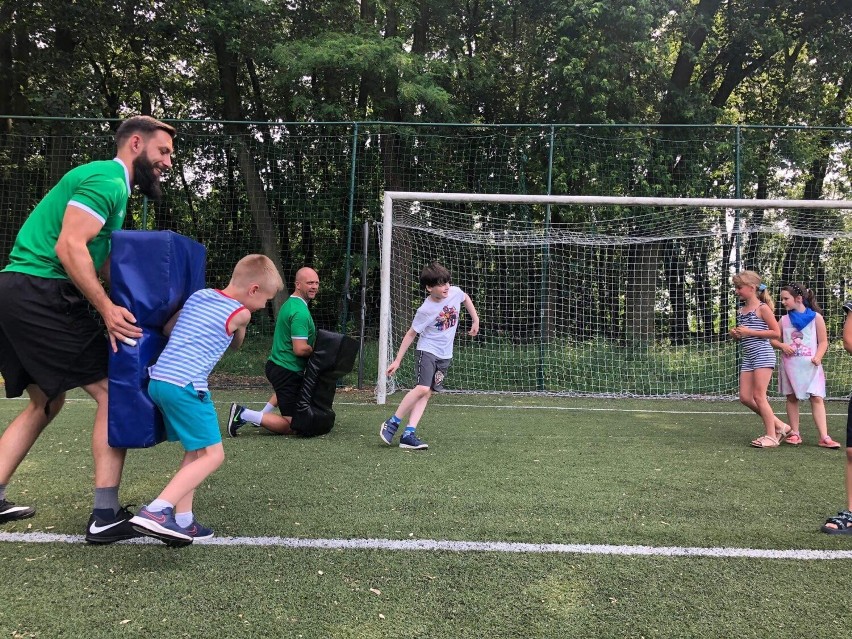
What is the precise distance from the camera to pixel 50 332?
2875mm

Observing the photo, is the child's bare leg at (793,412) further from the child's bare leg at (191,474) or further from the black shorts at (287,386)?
the child's bare leg at (191,474)

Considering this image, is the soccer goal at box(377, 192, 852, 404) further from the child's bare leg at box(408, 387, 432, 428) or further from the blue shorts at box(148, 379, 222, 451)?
the blue shorts at box(148, 379, 222, 451)

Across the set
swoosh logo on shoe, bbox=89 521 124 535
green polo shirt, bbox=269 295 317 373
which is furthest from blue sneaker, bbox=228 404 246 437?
swoosh logo on shoe, bbox=89 521 124 535

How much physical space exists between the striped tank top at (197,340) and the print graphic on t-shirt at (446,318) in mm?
2691

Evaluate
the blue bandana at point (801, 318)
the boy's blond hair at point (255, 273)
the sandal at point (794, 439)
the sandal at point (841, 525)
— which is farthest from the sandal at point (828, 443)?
the boy's blond hair at point (255, 273)

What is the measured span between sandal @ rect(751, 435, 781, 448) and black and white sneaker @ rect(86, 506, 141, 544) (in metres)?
4.92

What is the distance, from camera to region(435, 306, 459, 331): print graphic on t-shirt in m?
5.42

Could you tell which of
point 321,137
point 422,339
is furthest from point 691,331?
point 321,137

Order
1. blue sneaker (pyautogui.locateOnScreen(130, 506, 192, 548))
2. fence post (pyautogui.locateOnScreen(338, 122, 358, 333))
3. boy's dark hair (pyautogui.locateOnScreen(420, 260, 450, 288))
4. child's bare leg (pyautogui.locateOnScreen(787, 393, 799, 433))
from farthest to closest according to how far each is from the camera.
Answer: fence post (pyautogui.locateOnScreen(338, 122, 358, 333)), child's bare leg (pyautogui.locateOnScreen(787, 393, 799, 433)), boy's dark hair (pyautogui.locateOnScreen(420, 260, 450, 288)), blue sneaker (pyautogui.locateOnScreen(130, 506, 192, 548))

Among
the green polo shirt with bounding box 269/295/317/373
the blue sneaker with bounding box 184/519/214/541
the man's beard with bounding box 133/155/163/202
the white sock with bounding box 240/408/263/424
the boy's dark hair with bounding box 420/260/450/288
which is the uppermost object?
the man's beard with bounding box 133/155/163/202

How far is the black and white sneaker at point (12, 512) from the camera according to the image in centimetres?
317

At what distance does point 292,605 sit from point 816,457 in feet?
14.9

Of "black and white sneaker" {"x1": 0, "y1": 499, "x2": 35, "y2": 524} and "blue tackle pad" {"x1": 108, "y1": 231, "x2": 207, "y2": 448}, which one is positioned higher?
"blue tackle pad" {"x1": 108, "y1": 231, "x2": 207, "y2": 448}

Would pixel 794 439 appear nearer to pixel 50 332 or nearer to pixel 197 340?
pixel 197 340
